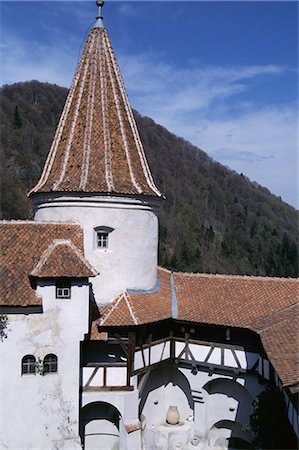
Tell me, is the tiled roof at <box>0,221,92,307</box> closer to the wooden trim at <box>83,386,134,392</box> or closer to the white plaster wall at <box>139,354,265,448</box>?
the wooden trim at <box>83,386,134,392</box>

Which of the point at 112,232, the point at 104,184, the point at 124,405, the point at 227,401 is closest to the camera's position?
the point at 124,405

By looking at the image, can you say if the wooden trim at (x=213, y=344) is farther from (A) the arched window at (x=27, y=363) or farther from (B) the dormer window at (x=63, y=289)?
(A) the arched window at (x=27, y=363)

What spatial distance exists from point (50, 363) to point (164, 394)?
22.1 ft

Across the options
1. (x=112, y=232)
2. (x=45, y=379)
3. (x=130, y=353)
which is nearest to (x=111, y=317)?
(x=130, y=353)

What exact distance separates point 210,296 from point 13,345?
28.7 feet

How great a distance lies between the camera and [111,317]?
64.3ft

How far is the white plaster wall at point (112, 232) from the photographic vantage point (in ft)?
68.2

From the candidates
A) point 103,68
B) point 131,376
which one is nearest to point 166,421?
point 131,376

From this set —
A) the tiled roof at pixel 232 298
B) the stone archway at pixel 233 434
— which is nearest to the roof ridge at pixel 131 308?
the tiled roof at pixel 232 298

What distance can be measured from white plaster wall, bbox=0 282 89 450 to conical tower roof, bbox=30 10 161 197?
4.80 metres

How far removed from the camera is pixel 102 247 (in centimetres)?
2116

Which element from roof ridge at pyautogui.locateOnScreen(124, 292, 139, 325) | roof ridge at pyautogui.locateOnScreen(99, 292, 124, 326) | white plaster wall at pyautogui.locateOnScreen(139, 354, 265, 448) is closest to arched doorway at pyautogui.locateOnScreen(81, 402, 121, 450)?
white plaster wall at pyautogui.locateOnScreen(139, 354, 265, 448)

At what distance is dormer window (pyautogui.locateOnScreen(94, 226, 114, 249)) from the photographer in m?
21.0

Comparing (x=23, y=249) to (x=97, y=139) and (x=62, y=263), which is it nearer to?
(x=62, y=263)
